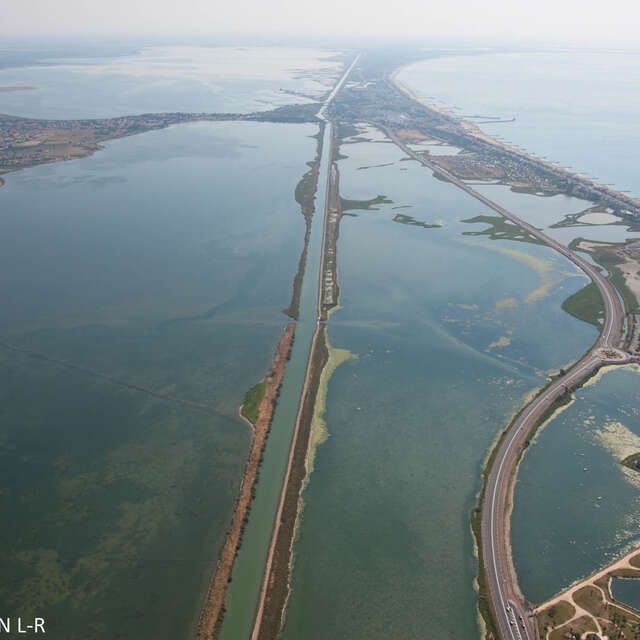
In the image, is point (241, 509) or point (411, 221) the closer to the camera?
point (241, 509)

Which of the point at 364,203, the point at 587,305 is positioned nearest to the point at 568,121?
the point at 364,203

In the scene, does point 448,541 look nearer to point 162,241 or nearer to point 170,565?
point 170,565

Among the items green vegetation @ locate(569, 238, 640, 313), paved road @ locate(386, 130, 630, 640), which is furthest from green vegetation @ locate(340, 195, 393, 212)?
paved road @ locate(386, 130, 630, 640)

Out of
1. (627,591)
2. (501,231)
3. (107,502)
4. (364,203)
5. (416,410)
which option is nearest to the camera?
(627,591)

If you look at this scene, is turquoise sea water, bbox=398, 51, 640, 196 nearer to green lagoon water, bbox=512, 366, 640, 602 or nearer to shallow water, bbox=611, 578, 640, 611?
green lagoon water, bbox=512, 366, 640, 602

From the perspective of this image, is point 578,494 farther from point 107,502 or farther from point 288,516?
point 107,502

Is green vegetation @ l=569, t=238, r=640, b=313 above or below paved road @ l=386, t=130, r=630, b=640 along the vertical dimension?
above

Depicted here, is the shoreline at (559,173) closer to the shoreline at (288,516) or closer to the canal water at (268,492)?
the canal water at (268,492)

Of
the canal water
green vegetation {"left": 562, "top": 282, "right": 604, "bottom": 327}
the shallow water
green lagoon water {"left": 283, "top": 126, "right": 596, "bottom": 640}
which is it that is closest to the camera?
the shallow water
